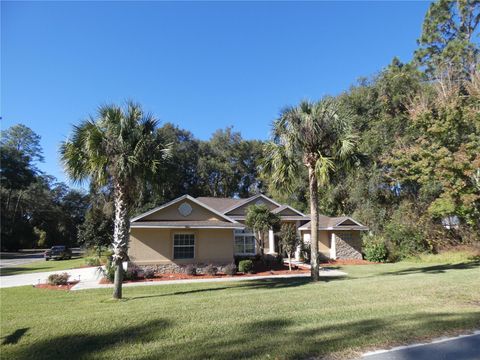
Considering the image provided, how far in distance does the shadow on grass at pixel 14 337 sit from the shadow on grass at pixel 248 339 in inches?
27.3

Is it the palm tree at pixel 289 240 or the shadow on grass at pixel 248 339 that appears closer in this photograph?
the shadow on grass at pixel 248 339

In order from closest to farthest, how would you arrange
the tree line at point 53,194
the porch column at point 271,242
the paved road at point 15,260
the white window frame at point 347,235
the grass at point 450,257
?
the grass at point 450,257
the porch column at point 271,242
the white window frame at point 347,235
the paved road at point 15,260
the tree line at point 53,194

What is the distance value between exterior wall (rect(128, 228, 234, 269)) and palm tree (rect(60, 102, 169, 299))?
25.9 feet

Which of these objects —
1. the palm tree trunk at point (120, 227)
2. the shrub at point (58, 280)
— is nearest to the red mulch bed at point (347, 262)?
the shrub at point (58, 280)

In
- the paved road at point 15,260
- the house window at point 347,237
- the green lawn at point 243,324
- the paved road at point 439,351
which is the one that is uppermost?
the house window at point 347,237

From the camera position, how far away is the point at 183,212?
21797mm

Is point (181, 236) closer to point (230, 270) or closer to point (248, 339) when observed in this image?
point (230, 270)

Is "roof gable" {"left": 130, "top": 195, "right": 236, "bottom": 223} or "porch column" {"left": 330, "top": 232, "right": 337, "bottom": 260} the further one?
"porch column" {"left": 330, "top": 232, "right": 337, "bottom": 260}

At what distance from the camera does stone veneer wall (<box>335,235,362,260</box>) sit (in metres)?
28.7

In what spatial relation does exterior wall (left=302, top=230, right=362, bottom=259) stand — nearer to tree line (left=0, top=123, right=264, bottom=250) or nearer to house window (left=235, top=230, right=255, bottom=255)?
house window (left=235, top=230, right=255, bottom=255)

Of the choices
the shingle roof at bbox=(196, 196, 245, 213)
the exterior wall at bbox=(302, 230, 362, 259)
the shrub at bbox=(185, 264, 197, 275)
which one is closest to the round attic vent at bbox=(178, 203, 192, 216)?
the shrub at bbox=(185, 264, 197, 275)

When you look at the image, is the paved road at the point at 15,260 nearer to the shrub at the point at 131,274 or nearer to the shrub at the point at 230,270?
the shrub at the point at 131,274

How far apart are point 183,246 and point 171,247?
703 millimetres

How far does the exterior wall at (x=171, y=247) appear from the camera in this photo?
20219 millimetres
